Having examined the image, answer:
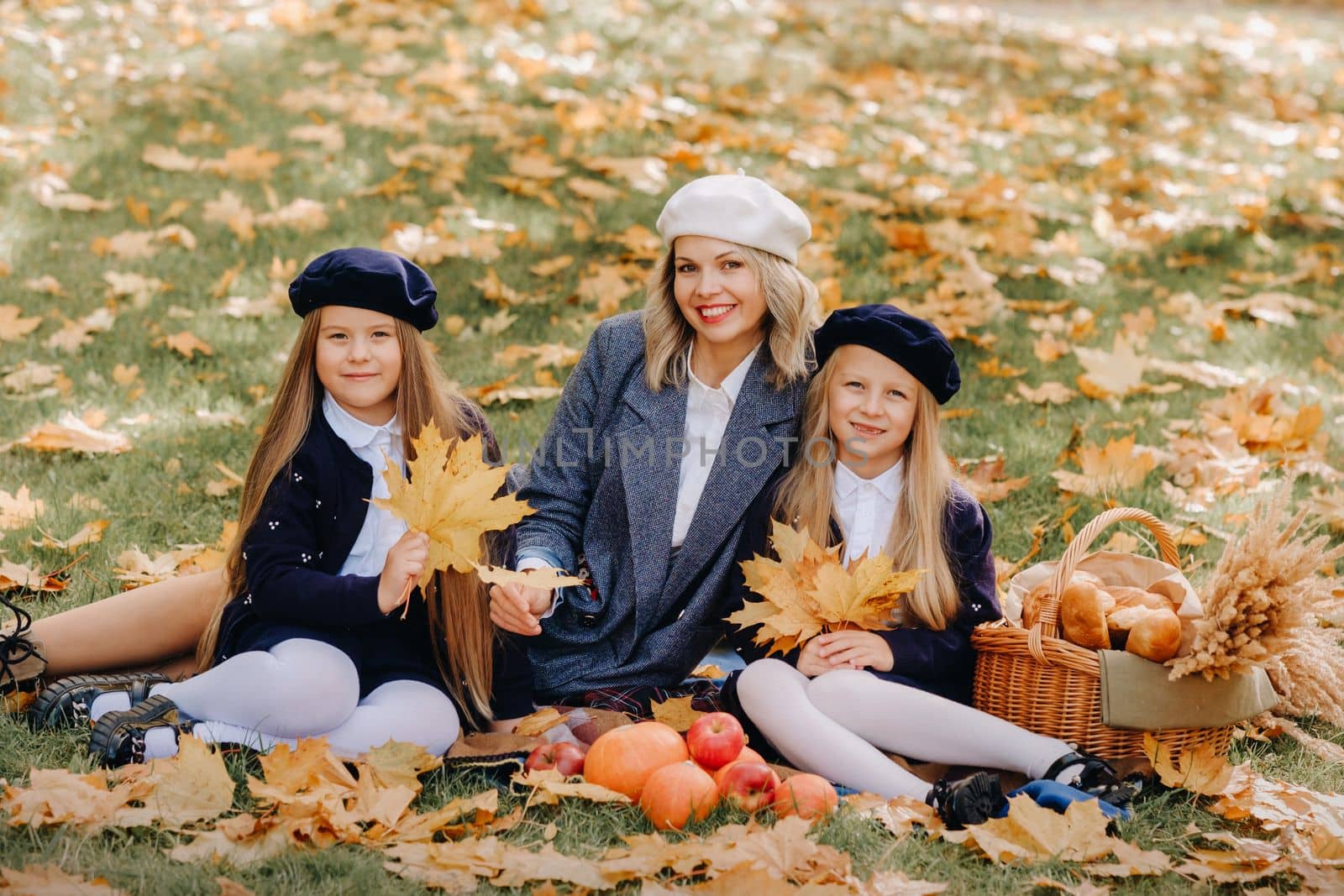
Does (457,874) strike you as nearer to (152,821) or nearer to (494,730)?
(152,821)

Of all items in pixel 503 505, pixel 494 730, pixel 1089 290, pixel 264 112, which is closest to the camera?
pixel 503 505

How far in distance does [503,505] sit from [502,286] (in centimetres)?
310

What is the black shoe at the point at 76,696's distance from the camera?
9.09 feet

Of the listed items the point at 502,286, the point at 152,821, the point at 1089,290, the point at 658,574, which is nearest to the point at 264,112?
the point at 502,286

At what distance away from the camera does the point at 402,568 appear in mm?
2588

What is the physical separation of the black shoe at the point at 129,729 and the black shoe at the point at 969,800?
1.57 meters

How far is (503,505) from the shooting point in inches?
97.6

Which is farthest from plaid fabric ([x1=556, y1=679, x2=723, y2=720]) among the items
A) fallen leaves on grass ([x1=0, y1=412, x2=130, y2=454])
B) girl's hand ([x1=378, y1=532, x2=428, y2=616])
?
fallen leaves on grass ([x1=0, y1=412, x2=130, y2=454])

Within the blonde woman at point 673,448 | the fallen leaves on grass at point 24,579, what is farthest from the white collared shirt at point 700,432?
the fallen leaves on grass at point 24,579

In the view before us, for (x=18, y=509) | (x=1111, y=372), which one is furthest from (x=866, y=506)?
(x=18, y=509)

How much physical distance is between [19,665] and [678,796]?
62.8 inches

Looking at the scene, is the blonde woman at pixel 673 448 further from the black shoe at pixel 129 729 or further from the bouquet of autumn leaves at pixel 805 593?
the black shoe at pixel 129 729

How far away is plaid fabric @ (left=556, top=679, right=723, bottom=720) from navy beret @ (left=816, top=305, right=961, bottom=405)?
95cm

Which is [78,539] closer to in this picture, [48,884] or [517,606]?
[517,606]
